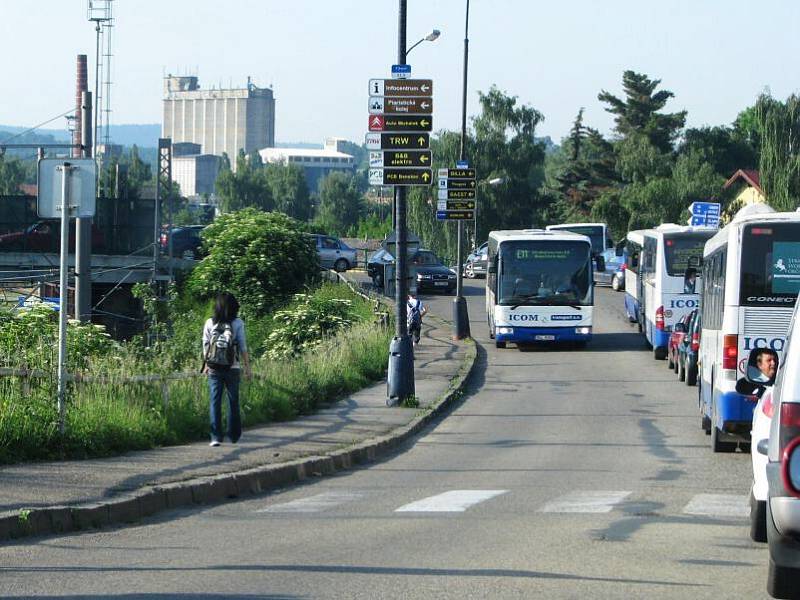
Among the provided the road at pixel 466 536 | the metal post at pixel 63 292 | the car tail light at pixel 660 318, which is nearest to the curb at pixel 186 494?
the road at pixel 466 536

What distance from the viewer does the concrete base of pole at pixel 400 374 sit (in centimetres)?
2072

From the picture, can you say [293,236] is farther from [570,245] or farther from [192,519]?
[192,519]

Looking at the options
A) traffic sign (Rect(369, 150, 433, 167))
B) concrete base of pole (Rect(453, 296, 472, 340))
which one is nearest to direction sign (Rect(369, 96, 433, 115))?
traffic sign (Rect(369, 150, 433, 167))

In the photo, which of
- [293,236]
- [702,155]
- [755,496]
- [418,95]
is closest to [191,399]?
[418,95]

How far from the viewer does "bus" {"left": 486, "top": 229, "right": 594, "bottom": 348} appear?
3462 centimetres

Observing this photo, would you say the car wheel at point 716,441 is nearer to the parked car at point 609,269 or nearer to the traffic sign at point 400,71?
the traffic sign at point 400,71

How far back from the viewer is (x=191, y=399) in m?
16.4

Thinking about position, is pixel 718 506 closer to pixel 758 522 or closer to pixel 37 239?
pixel 758 522

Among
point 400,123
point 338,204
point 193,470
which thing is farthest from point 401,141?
point 338,204

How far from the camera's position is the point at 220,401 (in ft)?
48.4

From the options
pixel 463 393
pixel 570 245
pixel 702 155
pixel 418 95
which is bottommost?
pixel 463 393

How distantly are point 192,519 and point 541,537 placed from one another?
298cm

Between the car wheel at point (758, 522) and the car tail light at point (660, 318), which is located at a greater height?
the car tail light at point (660, 318)

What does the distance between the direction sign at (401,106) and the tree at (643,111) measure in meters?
77.3
